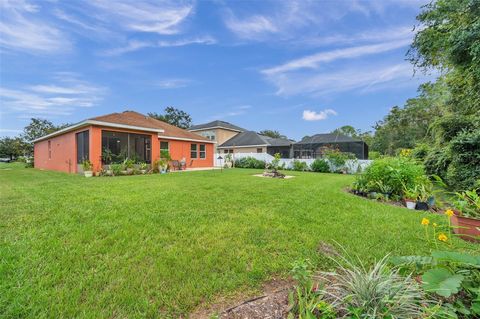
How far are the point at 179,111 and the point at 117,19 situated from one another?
33724 mm

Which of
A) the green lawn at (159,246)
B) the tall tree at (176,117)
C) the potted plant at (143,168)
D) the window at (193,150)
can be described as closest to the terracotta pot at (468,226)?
the green lawn at (159,246)

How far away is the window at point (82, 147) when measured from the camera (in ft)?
37.3

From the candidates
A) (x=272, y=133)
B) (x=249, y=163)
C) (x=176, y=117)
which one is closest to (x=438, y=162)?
(x=249, y=163)

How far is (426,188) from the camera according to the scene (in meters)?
5.48

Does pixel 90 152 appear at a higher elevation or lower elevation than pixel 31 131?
lower

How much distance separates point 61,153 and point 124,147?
4.93m

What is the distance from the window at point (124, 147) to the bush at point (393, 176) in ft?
39.4

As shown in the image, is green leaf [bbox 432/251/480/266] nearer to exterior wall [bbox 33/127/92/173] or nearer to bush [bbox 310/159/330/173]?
exterior wall [bbox 33/127/92/173]

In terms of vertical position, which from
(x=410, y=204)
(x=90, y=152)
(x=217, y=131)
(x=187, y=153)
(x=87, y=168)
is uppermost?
(x=217, y=131)

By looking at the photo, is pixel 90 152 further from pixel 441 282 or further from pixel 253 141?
pixel 253 141

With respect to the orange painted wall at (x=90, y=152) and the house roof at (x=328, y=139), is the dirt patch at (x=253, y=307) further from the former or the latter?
the house roof at (x=328, y=139)

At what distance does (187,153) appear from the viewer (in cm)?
1731

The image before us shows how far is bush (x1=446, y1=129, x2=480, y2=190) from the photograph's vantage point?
19.4ft

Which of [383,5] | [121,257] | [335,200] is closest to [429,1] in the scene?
[383,5]
